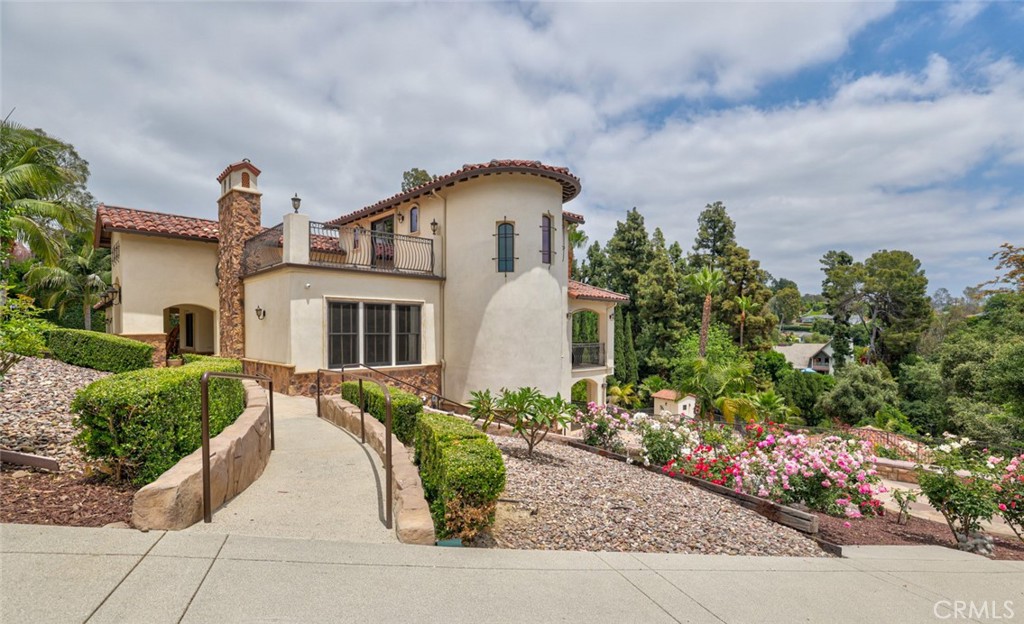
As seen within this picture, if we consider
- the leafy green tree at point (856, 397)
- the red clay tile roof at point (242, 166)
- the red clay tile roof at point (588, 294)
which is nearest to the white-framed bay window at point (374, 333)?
the red clay tile roof at point (242, 166)

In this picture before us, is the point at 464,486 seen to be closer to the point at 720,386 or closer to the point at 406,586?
the point at 406,586

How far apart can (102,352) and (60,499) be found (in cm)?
931

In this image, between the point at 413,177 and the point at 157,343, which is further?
the point at 413,177

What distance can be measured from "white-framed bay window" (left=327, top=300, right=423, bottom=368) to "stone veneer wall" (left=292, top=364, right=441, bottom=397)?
1.14ft

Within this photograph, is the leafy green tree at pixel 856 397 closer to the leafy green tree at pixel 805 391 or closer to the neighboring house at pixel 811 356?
the leafy green tree at pixel 805 391

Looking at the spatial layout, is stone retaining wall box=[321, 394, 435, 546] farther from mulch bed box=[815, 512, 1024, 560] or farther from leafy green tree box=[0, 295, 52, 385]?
mulch bed box=[815, 512, 1024, 560]

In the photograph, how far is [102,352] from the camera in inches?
433

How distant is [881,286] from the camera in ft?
125

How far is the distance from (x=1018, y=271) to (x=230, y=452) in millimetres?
31057

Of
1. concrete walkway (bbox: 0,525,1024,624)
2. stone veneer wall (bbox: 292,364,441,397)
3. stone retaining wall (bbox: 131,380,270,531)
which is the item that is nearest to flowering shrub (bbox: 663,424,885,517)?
concrete walkway (bbox: 0,525,1024,624)

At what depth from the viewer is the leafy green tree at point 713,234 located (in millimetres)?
33219

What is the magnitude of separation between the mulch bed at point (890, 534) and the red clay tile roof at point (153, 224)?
17.7 m

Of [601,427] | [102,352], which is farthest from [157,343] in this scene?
[601,427]

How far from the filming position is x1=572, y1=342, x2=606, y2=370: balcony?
19.0 metres
